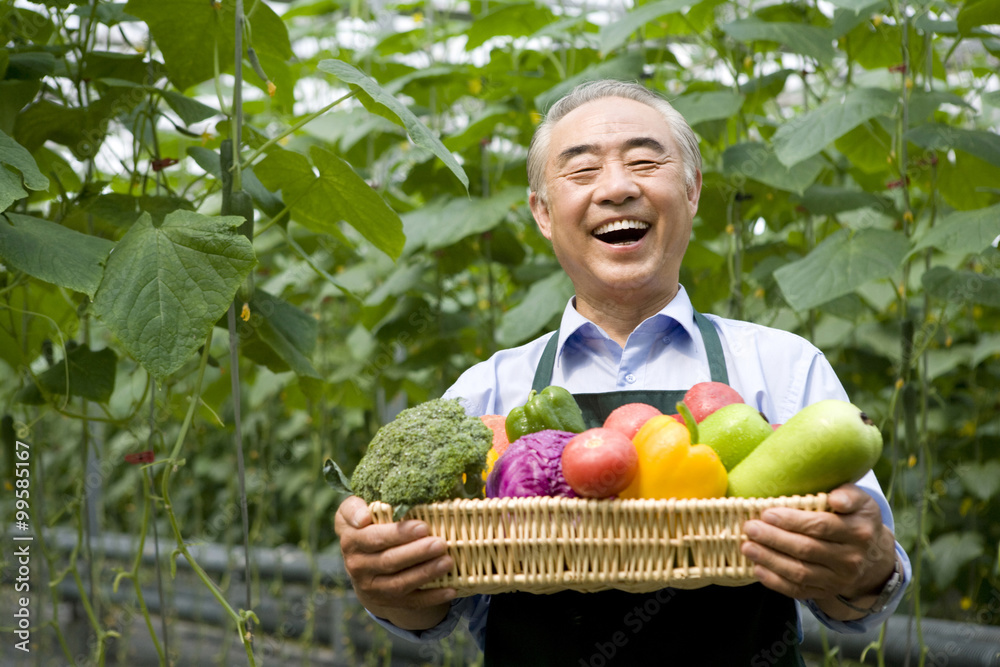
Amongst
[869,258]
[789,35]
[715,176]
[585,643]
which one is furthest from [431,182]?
[585,643]

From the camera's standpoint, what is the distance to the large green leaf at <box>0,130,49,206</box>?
112 cm

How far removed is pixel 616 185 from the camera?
1323 millimetres

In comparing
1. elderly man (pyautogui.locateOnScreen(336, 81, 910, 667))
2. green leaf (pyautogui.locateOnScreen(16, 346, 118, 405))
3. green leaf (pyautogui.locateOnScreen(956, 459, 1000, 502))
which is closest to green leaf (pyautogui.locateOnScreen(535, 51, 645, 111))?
elderly man (pyautogui.locateOnScreen(336, 81, 910, 667))

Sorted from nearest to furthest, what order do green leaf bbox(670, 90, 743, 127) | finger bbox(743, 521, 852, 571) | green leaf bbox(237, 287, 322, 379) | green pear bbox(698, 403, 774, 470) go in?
1. finger bbox(743, 521, 852, 571)
2. green pear bbox(698, 403, 774, 470)
3. green leaf bbox(237, 287, 322, 379)
4. green leaf bbox(670, 90, 743, 127)

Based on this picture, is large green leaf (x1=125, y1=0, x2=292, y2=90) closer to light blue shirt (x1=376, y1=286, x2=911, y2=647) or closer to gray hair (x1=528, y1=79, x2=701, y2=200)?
gray hair (x1=528, y1=79, x2=701, y2=200)

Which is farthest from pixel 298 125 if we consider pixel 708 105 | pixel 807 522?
pixel 708 105

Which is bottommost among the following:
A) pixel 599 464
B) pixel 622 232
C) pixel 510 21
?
pixel 599 464

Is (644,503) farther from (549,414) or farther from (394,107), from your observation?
(394,107)

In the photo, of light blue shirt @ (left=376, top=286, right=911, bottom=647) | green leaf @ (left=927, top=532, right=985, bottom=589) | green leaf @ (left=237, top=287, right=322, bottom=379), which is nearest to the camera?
light blue shirt @ (left=376, top=286, right=911, bottom=647)

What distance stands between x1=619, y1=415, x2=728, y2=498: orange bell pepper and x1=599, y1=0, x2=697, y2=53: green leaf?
113 centimetres

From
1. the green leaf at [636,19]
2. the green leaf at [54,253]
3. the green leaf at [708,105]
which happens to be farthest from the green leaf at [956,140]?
the green leaf at [54,253]

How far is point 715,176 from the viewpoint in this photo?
208 cm

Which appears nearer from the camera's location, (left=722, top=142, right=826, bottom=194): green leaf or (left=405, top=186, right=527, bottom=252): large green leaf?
(left=722, top=142, right=826, bottom=194): green leaf

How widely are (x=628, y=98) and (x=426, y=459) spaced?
2.46 ft
